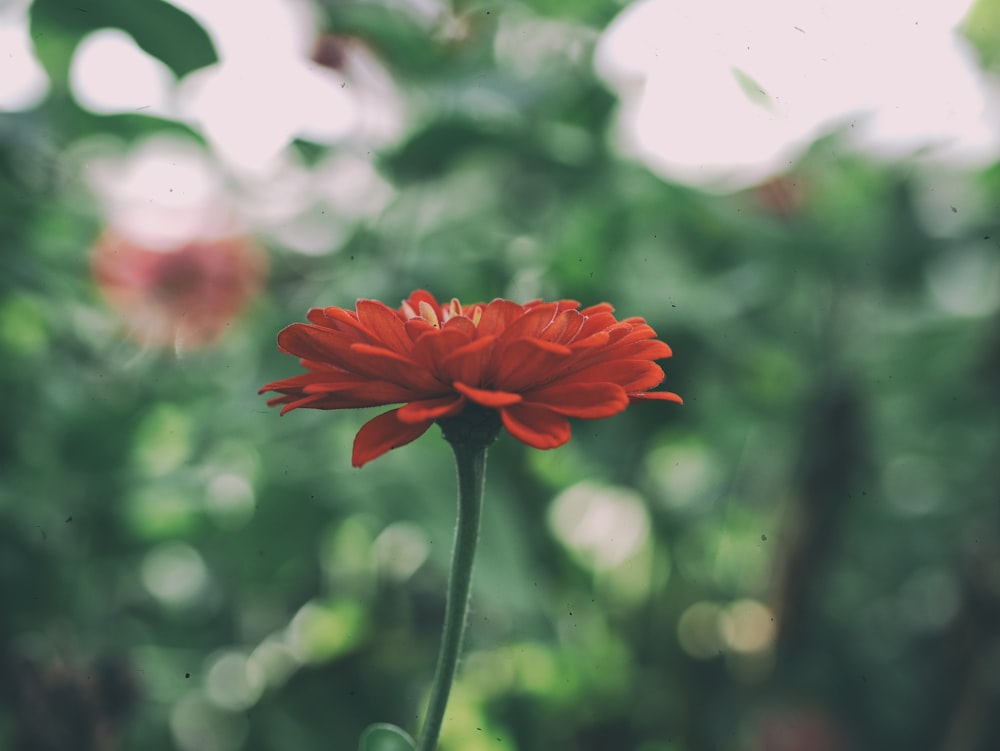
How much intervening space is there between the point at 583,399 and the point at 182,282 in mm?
1078

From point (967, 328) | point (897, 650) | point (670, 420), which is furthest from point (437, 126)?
point (897, 650)

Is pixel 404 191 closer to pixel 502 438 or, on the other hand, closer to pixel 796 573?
pixel 502 438

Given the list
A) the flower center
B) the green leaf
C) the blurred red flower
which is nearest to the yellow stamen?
the flower center

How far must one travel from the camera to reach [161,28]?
53 cm

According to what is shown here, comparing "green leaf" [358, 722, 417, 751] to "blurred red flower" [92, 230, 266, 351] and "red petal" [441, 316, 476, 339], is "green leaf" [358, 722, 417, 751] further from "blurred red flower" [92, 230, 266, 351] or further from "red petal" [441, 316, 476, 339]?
"blurred red flower" [92, 230, 266, 351]

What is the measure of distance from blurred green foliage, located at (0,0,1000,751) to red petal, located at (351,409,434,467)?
35 cm

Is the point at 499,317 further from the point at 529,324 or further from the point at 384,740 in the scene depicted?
the point at 384,740

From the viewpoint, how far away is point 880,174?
1206mm

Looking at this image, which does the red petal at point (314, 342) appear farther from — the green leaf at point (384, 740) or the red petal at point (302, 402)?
the green leaf at point (384, 740)

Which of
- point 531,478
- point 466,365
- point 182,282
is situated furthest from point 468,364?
point 182,282

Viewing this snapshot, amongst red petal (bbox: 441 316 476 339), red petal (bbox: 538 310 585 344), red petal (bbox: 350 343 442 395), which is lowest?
red petal (bbox: 350 343 442 395)

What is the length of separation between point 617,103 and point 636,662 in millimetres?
699

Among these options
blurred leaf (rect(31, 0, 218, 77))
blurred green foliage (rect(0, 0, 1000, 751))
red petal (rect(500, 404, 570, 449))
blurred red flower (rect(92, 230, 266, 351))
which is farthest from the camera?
blurred red flower (rect(92, 230, 266, 351))

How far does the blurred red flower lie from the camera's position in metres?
1.11
